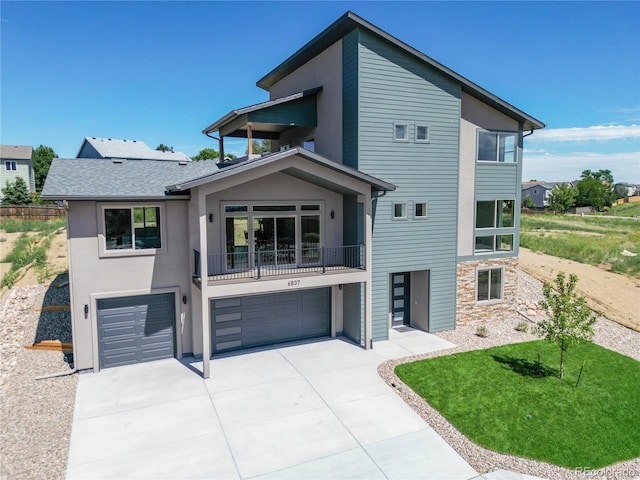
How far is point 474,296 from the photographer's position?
1530 cm

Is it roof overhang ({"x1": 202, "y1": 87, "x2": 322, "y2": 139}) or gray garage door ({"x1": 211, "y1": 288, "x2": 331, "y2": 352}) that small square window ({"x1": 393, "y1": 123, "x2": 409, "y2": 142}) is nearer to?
roof overhang ({"x1": 202, "y1": 87, "x2": 322, "y2": 139})

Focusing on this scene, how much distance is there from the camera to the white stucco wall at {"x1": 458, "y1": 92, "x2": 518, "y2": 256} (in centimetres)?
1470

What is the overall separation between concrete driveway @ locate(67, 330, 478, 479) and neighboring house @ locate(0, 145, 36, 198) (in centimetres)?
4922

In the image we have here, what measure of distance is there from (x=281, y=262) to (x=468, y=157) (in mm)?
7695

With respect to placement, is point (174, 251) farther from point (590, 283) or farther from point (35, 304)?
point (590, 283)

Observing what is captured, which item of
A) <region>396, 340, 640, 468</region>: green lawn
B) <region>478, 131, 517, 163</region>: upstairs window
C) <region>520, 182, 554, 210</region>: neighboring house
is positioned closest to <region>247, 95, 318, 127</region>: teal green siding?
<region>478, 131, 517, 163</region>: upstairs window

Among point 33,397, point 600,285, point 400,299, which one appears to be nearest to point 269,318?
point 400,299

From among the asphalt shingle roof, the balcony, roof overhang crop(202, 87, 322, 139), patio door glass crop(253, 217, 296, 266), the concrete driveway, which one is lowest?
the concrete driveway

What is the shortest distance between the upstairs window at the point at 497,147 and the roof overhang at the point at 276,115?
6.15 metres

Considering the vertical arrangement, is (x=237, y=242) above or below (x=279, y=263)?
above

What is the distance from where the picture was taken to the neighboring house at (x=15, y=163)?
4794cm

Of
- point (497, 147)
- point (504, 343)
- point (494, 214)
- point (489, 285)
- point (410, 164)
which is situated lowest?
point (504, 343)

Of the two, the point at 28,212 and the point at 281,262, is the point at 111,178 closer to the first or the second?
the point at 281,262


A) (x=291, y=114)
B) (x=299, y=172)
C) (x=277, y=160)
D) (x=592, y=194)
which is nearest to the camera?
(x=277, y=160)
